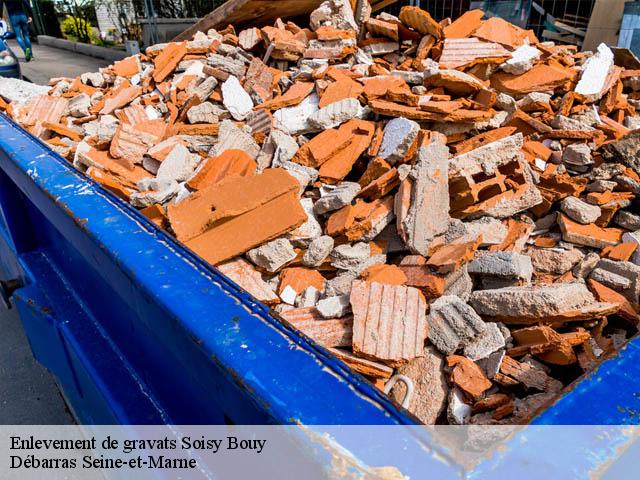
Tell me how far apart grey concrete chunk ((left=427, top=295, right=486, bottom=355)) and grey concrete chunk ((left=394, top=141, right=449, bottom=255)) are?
1.43 feet

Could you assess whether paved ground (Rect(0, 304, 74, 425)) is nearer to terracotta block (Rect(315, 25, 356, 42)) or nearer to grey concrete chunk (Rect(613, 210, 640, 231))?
grey concrete chunk (Rect(613, 210, 640, 231))

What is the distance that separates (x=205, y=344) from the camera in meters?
0.77

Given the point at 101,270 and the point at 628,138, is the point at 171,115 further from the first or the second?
the point at 628,138

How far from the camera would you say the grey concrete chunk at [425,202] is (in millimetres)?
2080

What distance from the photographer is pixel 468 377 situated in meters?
1.52

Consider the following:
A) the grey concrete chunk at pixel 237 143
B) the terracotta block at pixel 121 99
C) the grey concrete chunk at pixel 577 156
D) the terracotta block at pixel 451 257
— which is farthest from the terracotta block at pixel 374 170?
the terracotta block at pixel 121 99

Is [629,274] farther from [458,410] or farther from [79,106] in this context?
[79,106]

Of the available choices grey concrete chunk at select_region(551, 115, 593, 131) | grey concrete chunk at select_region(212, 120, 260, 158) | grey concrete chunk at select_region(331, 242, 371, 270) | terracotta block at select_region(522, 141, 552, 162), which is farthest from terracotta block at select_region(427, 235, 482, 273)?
grey concrete chunk at select_region(551, 115, 593, 131)

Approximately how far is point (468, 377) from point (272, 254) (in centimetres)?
89

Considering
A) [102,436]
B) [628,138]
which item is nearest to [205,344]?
[102,436]

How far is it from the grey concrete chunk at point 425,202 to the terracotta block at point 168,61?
8.50ft

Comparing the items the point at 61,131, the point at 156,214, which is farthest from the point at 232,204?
the point at 61,131

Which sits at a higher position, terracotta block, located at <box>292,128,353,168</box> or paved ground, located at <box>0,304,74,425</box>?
terracotta block, located at <box>292,128,353,168</box>

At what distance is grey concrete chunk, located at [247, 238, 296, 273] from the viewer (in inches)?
75.7
